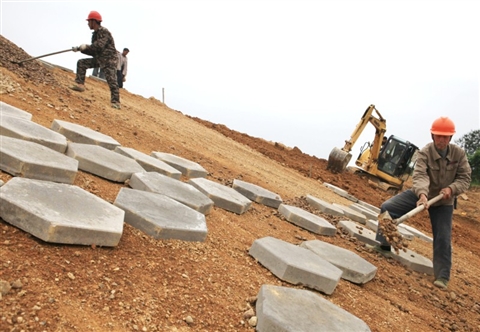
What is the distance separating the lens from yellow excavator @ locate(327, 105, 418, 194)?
1359 centimetres

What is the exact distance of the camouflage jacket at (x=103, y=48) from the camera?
710 centimetres

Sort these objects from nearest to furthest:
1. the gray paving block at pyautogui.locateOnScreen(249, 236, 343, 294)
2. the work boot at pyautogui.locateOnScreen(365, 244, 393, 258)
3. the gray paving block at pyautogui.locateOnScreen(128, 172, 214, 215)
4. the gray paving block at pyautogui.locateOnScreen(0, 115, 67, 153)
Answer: the gray paving block at pyautogui.locateOnScreen(249, 236, 343, 294) → the gray paving block at pyautogui.locateOnScreen(0, 115, 67, 153) → the gray paving block at pyautogui.locateOnScreen(128, 172, 214, 215) → the work boot at pyautogui.locateOnScreen(365, 244, 393, 258)

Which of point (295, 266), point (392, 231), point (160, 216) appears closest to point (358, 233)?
point (392, 231)

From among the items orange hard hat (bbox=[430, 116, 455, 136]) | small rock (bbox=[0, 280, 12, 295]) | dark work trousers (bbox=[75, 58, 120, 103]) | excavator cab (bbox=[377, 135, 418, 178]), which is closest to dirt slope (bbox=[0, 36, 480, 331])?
small rock (bbox=[0, 280, 12, 295])

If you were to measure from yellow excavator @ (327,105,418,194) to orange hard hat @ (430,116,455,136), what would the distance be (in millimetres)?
9615

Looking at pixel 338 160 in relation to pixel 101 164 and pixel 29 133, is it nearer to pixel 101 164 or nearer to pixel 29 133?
pixel 101 164

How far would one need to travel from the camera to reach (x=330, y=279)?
2.55 meters

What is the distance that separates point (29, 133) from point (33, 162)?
→ 72 cm

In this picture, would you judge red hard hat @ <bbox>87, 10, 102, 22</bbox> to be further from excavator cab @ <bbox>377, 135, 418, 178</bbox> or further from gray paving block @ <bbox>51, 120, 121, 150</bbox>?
excavator cab @ <bbox>377, 135, 418, 178</bbox>

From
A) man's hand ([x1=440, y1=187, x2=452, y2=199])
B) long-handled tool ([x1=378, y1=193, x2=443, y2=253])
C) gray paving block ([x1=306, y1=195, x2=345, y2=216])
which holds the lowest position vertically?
gray paving block ([x1=306, y1=195, x2=345, y2=216])

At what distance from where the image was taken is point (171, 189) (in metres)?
3.22

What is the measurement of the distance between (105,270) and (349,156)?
497 inches

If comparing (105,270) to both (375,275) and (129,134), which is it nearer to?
(375,275)

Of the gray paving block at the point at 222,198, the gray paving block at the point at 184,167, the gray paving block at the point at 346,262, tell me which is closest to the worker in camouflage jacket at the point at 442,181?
the gray paving block at the point at 346,262
